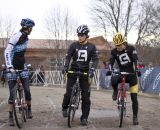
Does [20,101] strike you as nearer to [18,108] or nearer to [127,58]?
[18,108]

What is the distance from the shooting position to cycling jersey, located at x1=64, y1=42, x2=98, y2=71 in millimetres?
10883

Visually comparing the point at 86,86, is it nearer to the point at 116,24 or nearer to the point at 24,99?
the point at 24,99

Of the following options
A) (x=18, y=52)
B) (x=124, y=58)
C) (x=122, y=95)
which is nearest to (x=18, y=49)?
(x=18, y=52)

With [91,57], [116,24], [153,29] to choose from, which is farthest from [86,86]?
[116,24]

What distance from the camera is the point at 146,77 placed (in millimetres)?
25531

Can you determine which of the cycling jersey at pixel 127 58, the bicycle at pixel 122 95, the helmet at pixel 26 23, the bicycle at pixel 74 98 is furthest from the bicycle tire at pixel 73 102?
the helmet at pixel 26 23

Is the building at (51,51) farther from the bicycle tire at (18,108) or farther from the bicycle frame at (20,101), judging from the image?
the bicycle tire at (18,108)

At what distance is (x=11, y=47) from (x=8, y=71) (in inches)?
21.0

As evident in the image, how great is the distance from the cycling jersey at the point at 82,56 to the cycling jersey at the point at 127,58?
53 centimetres

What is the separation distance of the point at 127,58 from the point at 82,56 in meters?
1.00

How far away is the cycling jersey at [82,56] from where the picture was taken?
428 inches

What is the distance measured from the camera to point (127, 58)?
439 inches

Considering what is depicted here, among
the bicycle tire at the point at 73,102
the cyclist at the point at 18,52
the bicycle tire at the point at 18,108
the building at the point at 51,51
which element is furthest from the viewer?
the building at the point at 51,51

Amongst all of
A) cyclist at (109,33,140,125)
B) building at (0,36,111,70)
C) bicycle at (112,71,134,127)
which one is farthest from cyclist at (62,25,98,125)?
building at (0,36,111,70)
